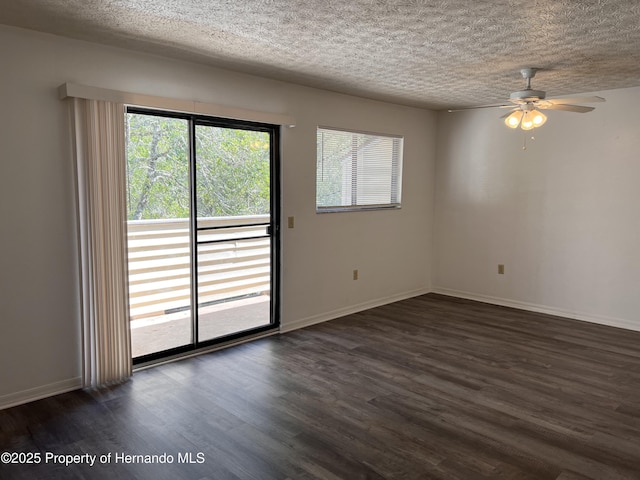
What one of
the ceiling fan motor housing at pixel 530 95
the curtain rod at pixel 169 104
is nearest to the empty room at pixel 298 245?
the curtain rod at pixel 169 104

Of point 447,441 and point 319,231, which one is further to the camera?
point 319,231

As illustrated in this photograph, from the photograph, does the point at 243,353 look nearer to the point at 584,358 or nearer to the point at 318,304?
the point at 318,304

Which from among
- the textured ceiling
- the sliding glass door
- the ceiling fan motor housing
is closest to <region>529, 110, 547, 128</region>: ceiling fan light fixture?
the ceiling fan motor housing

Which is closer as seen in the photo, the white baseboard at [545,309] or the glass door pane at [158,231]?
the glass door pane at [158,231]

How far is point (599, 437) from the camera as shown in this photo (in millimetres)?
2770

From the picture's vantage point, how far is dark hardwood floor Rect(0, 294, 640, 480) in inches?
97.0

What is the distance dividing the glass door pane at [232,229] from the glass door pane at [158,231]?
0.14m

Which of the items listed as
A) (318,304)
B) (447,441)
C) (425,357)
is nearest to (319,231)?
(318,304)

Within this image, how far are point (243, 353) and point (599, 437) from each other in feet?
8.62

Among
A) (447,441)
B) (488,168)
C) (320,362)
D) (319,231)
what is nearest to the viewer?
(447,441)

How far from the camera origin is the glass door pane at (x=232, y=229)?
4004 millimetres

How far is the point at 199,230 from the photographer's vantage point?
3969 mm

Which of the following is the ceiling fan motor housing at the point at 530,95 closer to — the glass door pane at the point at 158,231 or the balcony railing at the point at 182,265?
the balcony railing at the point at 182,265

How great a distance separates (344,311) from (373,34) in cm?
313
